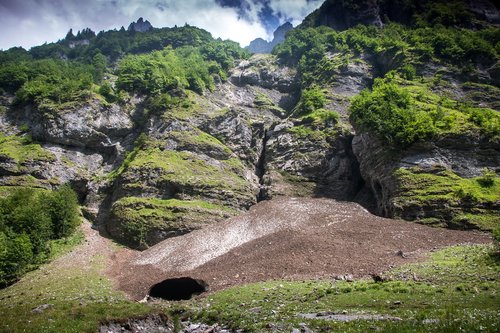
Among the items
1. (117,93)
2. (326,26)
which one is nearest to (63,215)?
(117,93)

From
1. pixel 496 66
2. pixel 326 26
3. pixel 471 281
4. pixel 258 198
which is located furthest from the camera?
pixel 326 26

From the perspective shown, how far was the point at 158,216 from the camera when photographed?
53750 millimetres

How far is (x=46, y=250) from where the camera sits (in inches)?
1811

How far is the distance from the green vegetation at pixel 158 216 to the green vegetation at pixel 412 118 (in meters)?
29.4

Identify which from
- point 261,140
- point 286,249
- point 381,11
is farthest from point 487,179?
point 381,11

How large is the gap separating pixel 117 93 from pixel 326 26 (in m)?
87.9

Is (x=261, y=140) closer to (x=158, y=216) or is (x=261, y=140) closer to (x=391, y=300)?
(x=158, y=216)

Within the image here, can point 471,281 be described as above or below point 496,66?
below

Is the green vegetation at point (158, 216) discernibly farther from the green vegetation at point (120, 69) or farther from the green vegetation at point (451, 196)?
the green vegetation at point (120, 69)

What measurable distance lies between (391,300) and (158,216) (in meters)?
39.9

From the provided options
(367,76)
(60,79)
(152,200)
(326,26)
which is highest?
(326,26)

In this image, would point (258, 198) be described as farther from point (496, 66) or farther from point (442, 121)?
point (496, 66)

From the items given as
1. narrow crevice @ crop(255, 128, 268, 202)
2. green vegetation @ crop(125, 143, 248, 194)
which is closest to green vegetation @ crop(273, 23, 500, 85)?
narrow crevice @ crop(255, 128, 268, 202)

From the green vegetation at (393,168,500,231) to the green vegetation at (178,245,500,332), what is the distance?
422 inches
